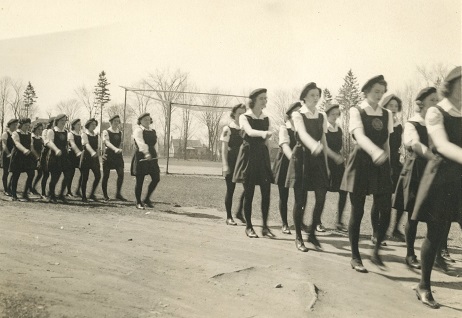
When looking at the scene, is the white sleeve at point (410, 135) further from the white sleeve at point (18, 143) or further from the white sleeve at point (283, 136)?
the white sleeve at point (18, 143)

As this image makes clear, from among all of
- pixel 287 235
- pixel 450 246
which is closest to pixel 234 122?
pixel 287 235

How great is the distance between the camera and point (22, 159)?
355 inches

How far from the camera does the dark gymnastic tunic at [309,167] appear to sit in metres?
5.04

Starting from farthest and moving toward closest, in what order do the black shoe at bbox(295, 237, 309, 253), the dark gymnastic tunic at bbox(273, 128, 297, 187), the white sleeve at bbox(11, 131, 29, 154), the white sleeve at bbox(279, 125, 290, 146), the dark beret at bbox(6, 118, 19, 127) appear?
1. the dark beret at bbox(6, 118, 19, 127)
2. the white sleeve at bbox(11, 131, 29, 154)
3. the dark gymnastic tunic at bbox(273, 128, 297, 187)
4. the white sleeve at bbox(279, 125, 290, 146)
5. the black shoe at bbox(295, 237, 309, 253)

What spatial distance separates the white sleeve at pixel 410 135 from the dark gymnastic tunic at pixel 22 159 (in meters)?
7.18

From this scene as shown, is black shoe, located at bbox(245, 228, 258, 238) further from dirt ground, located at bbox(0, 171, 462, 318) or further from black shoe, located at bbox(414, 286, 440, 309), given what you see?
black shoe, located at bbox(414, 286, 440, 309)

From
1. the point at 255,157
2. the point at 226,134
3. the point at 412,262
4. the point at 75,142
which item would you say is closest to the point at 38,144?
the point at 75,142

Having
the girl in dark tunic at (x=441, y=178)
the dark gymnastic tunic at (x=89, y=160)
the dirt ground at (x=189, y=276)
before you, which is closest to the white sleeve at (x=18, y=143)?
the dark gymnastic tunic at (x=89, y=160)

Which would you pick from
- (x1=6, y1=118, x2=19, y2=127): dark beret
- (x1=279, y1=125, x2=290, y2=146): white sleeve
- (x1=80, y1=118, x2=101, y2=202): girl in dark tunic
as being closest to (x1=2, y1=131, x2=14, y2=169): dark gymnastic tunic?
(x1=6, y1=118, x2=19, y2=127): dark beret

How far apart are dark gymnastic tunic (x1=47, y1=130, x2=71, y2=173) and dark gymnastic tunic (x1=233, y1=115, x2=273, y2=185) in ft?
15.5

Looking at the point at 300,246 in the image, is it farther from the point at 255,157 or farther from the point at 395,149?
the point at 395,149

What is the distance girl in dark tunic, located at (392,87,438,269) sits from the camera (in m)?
4.77

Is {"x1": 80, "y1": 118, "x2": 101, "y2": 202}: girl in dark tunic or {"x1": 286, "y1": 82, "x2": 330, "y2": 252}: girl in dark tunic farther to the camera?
{"x1": 80, "y1": 118, "x2": 101, "y2": 202}: girl in dark tunic

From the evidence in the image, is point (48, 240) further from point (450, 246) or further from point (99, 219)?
point (450, 246)
